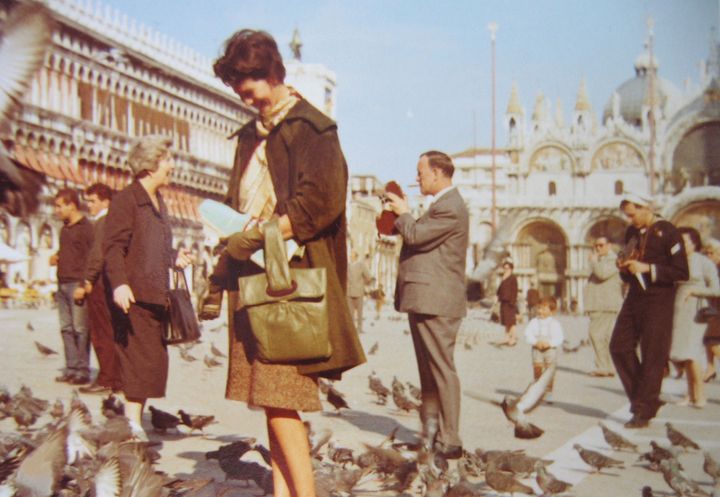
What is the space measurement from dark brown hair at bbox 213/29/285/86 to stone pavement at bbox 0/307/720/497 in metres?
2.01

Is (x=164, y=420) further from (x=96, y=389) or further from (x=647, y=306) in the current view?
(x=647, y=306)

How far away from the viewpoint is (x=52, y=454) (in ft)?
13.2

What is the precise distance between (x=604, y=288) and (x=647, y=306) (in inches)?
198

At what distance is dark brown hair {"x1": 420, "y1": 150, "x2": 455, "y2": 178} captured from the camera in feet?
21.3

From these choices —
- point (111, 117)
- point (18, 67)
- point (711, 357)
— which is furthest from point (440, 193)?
point (111, 117)

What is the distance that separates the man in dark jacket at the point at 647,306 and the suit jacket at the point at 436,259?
1915 millimetres

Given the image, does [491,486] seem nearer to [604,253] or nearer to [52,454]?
[52,454]

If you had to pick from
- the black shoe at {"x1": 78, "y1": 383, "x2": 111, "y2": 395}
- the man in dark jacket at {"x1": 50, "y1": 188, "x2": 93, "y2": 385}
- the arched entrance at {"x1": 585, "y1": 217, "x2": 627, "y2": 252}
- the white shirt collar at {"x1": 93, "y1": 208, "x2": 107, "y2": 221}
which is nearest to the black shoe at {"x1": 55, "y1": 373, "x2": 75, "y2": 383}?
the man in dark jacket at {"x1": 50, "y1": 188, "x2": 93, "y2": 385}

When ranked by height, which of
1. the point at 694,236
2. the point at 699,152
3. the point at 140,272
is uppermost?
the point at 699,152

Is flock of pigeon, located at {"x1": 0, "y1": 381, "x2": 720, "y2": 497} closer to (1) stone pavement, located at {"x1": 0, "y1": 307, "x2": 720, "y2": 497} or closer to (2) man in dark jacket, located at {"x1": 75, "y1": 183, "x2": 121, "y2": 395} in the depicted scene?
(1) stone pavement, located at {"x1": 0, "y1": 307, "x2": 720, "y2": 497}

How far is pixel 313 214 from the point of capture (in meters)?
3.92

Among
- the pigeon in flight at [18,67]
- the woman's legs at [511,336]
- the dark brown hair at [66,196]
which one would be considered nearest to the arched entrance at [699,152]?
the woman's legs at [511,336]

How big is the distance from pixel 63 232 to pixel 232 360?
6.12 metres

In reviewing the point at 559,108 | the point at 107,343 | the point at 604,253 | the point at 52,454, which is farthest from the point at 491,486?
the point at 559,108
